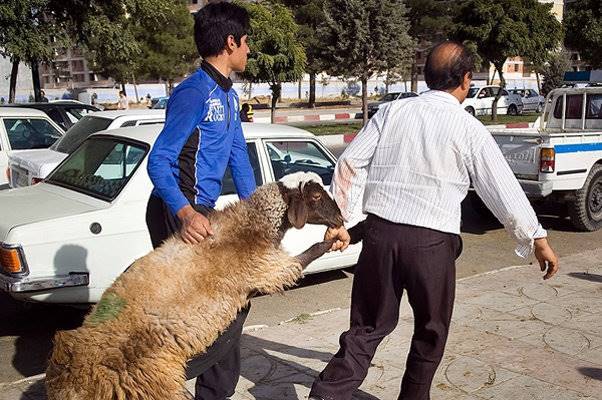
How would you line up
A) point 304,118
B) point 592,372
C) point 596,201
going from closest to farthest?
point 592,372 < point 596,201 < point 304,118

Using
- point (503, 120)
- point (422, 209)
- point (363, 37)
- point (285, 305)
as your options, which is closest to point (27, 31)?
point (363, 37)

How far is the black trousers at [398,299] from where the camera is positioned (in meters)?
3.15

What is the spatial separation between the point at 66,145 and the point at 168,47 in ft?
129

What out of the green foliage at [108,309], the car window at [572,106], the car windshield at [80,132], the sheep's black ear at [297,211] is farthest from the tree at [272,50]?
the green foliage at [108,309]

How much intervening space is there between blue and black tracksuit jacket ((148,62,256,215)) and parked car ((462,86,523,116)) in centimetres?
2982

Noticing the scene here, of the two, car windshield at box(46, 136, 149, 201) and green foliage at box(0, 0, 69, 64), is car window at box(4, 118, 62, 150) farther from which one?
green foliage at box(0, 0, 69, 64)

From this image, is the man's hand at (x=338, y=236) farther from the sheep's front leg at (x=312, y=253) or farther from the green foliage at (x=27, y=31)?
the green foliage at (x=27, y=31)

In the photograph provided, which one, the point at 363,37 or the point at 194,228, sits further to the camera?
the point at 363,37

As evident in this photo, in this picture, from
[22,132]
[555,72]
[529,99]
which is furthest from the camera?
[555,72]

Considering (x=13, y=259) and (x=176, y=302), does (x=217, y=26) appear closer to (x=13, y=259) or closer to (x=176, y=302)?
(x=176, y=302)

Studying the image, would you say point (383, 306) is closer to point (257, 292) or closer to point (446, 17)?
point (257, 292)

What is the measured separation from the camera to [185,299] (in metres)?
2.70

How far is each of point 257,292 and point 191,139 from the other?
79 centimetres

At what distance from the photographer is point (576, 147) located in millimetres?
8836
